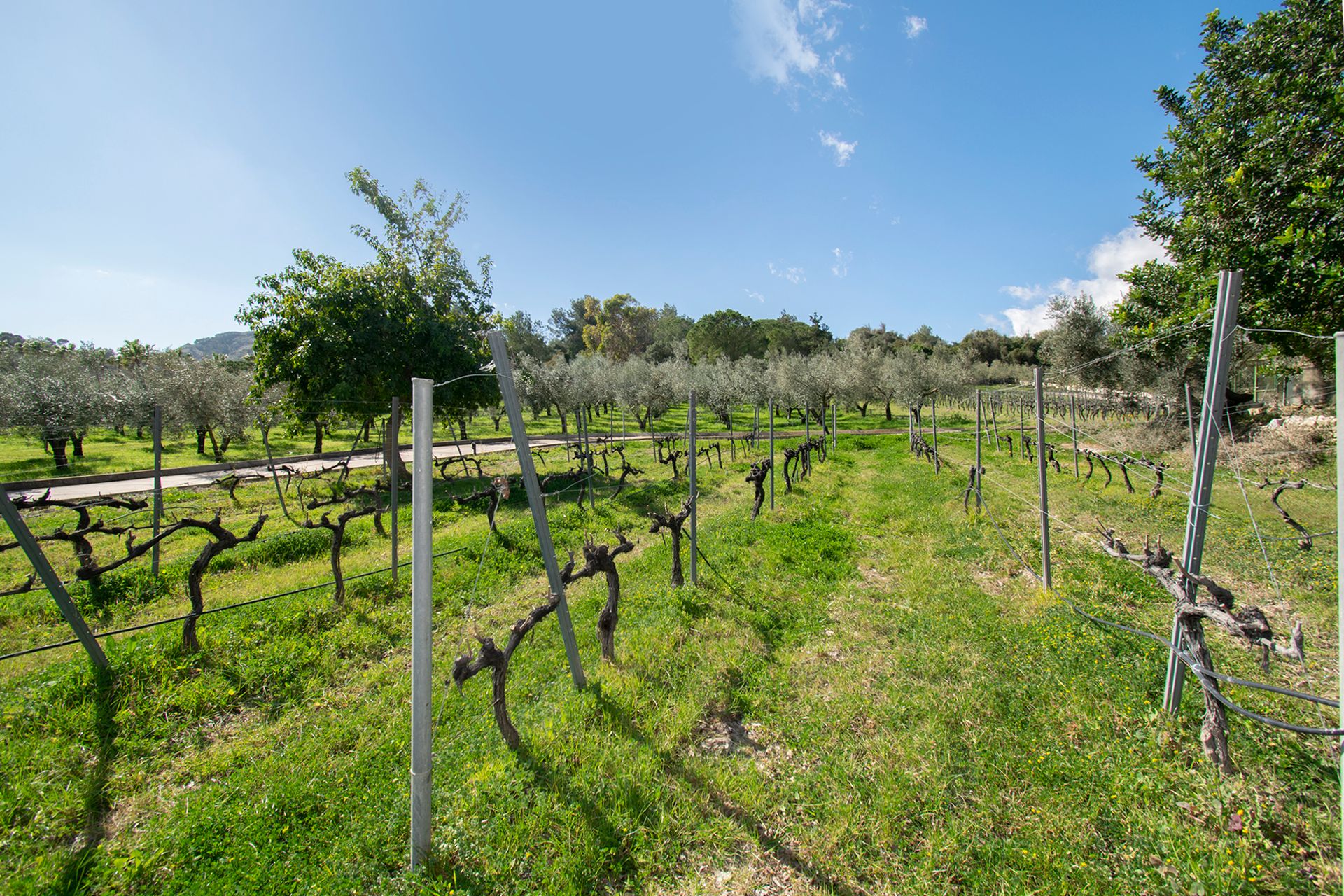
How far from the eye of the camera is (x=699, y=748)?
3959 millimetres

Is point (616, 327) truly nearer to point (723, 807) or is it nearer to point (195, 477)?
point (195, 477)

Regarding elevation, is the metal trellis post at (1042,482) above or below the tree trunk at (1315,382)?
below

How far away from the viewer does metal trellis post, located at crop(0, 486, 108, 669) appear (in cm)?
446

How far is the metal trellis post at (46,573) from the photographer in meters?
4.46

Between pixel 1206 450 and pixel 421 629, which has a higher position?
pixel 1206 450

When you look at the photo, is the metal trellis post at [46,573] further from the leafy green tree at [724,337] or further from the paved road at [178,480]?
the leafy green tree at [724,337]

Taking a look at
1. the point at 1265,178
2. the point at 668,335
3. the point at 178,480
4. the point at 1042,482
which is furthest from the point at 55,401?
the point at 668,335

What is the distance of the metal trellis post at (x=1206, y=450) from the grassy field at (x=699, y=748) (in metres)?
0.38

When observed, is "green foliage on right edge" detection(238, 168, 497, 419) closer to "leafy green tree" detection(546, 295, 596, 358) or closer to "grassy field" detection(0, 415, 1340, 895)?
"grassy field" detection(0, 415, 1340, 895)

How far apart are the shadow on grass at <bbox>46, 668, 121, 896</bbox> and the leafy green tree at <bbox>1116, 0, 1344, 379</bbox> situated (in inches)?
718

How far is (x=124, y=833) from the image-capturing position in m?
3.31

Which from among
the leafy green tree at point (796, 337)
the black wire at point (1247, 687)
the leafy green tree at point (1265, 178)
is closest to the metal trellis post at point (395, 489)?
the black wire at point (1247, 687)

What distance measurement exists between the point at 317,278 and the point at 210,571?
11.1 meters

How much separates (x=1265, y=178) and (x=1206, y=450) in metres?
13.2
